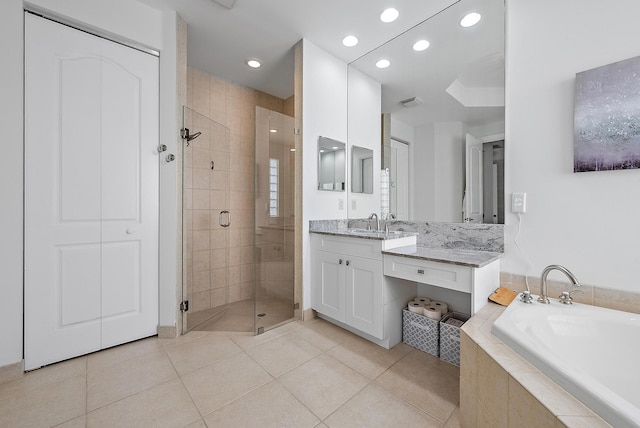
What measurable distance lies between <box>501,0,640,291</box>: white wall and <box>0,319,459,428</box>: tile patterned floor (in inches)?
41.7

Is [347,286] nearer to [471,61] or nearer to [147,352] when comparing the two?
[147,352]

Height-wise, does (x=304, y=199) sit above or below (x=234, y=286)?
above

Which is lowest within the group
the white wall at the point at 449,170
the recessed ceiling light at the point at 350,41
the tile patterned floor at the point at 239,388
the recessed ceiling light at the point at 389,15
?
the tile patterned floor at the point at 239,388

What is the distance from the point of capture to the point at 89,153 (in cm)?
184

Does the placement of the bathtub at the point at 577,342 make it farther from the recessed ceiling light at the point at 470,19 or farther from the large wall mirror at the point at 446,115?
the recessed ceiling light at the point at 470,19

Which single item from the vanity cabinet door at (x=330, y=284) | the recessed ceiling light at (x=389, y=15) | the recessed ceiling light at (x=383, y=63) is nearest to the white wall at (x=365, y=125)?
the recessed ceiling light at (x=383, y=63)

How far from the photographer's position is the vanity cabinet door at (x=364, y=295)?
1.98m

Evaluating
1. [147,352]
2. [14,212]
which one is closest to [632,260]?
[147,352]

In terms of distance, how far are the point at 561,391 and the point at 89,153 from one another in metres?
2.85

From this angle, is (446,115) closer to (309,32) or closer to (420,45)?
(420,45)

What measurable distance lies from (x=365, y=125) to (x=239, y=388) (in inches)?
102

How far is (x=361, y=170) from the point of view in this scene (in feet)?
9.32

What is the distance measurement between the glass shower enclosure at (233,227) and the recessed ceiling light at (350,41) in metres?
0.95

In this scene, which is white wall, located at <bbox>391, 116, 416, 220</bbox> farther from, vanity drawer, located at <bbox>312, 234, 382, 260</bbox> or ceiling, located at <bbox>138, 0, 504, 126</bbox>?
vanity drawer, located at <bbox>312, 234, 382, 260</bbox>
